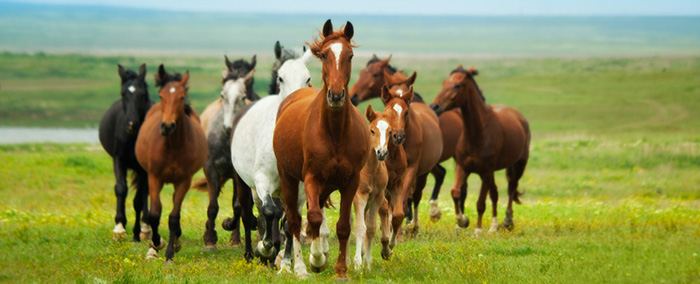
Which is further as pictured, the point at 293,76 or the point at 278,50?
the point at 278,50

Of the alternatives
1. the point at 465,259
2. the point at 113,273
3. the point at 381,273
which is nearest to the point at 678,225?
the point at 465,259

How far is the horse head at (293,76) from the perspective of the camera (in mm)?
11352

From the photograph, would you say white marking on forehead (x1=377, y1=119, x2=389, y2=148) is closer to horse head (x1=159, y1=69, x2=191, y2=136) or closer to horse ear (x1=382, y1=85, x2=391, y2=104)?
horse ear (x1=382, y1=85, x2=391, y2=104)

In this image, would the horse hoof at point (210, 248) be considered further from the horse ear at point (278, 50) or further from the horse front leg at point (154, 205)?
the horse ear at point (278, 50)

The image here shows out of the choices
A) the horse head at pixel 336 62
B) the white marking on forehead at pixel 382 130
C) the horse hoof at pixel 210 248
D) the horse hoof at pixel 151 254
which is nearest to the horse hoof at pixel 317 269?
the white marking on forehead at pixel 382 130

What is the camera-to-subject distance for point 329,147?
8.93m

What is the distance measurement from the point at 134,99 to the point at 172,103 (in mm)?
2365

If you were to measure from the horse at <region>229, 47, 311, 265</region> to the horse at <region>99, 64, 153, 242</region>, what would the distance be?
2542 millimetres

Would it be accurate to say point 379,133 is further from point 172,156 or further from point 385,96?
point 172,156

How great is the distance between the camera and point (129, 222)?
53.6 feet

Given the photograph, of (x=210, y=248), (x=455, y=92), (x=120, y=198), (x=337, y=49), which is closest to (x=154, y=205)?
(x=210, y=248)

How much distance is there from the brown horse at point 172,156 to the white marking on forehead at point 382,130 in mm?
2982

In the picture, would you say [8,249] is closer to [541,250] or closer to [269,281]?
[269,281]

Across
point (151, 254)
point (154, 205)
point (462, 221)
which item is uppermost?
point (154, 205)
